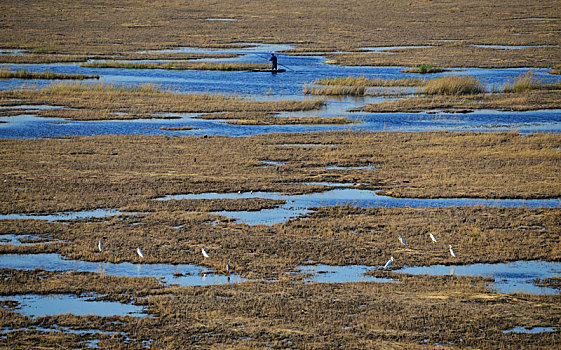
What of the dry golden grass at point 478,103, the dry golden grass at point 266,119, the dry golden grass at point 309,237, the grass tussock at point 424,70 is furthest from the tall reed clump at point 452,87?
the dry golden grass at point 309,237

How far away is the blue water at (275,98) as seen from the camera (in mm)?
35594

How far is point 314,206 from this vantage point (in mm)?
23062

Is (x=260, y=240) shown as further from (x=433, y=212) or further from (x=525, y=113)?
(x=525, y=113)

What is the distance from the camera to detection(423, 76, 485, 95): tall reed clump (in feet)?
150

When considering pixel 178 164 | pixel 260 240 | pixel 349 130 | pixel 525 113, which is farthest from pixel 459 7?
pixel 260 240

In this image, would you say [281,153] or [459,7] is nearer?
[281,153]

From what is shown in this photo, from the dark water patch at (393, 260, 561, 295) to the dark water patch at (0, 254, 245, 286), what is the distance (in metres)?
4.33

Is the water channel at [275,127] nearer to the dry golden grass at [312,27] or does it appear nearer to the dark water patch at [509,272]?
the dark water patch at [509,272]

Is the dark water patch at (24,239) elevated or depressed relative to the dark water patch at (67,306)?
depressed

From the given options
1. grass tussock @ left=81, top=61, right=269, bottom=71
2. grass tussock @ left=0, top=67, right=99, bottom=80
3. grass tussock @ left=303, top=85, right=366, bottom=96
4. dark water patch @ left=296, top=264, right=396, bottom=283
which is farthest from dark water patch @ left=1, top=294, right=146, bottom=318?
grass tussock @ left=81, top=61, right=269, bottom=71

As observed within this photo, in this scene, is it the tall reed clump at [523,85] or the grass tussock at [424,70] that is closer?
the tall reed clump at [523,85]

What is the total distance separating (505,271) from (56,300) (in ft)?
32.7

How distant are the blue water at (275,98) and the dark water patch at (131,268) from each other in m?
16.5

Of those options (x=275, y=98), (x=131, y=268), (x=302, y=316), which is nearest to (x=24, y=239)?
(x=131, y=268)
